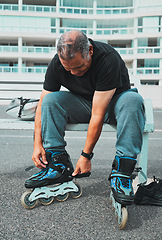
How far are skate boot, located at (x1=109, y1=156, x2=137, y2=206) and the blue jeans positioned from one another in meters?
0.04

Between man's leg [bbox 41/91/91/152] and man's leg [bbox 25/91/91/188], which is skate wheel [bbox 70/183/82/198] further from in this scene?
man's leg [bbox 41/91/91/152]

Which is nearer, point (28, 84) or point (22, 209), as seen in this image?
point (22, 209)

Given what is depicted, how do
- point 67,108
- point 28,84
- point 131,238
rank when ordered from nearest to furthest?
point 131,238 → point 67,108 → point 28,84

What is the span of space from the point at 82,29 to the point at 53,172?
109 ft

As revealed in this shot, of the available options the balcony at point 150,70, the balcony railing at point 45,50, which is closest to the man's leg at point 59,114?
the balcony railing at point 45,50

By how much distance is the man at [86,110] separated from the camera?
1429mm

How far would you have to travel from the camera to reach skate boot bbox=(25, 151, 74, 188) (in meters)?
1.55

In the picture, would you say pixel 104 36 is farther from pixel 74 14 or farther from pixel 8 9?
pixel 8 9

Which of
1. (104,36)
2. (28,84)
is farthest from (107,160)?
(104,36)

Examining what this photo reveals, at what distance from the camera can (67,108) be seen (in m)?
1.72

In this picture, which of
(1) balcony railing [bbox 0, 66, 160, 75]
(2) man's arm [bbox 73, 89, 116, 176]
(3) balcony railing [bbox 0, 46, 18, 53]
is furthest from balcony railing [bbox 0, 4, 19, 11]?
(2) man's arm [bbox 73, 89, 116, 176]

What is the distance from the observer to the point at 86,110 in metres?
1.77

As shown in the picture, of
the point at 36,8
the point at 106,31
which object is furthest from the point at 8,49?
the point at 106,31

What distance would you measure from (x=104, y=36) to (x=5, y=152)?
3183 centimetres
